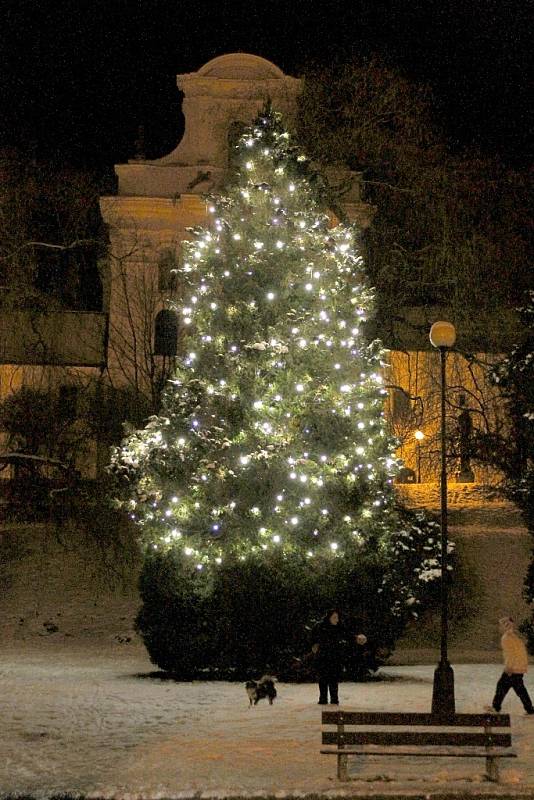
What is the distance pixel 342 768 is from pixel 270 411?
10338mm

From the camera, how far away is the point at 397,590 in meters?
24.5

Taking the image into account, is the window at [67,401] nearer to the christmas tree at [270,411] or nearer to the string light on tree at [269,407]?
the christmas tree at [270,411]

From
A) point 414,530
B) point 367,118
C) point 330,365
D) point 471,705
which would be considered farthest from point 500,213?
point 471,705

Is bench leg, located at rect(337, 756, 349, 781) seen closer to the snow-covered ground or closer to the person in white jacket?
the snow-covered ground

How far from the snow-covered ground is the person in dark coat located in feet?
1.17

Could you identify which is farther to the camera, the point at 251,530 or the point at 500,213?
the point at 500,213

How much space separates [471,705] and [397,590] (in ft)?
21.8

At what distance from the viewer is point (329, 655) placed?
17.4 meters

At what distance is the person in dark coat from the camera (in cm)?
1748

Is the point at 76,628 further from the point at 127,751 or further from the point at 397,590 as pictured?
the point at 127,751

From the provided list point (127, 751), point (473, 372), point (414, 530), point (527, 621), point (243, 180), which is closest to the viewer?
point (127, 751)

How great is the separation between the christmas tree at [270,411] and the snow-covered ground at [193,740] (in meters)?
2.80

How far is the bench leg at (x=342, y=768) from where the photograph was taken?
1254 cm

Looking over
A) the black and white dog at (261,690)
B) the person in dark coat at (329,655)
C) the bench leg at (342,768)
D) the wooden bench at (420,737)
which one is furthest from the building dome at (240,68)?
the bench leg at (342,768)
